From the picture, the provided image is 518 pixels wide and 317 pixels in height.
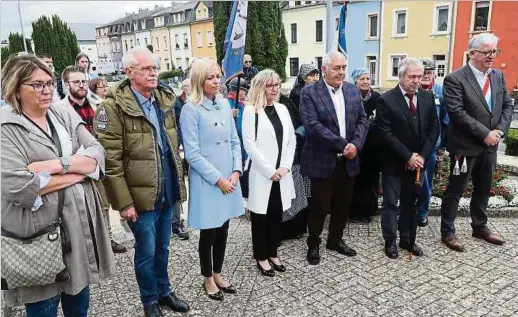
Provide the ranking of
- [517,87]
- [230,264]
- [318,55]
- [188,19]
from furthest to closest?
[188,19]
[318,55]
[517,87]
[230,264]

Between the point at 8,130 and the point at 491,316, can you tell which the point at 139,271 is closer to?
the point at 8,130

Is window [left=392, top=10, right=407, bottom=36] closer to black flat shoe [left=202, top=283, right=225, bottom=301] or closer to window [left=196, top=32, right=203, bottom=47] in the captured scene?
window [left=196, top=32, right=203, bottom=47]

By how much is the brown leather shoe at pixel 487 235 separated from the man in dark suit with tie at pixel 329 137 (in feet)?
5.40

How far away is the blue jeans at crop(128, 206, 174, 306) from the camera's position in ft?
9.61

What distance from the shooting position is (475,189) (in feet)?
14.7

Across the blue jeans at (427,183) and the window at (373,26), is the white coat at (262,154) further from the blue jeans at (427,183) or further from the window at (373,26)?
the window at (373,26)

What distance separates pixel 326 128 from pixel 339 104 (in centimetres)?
31

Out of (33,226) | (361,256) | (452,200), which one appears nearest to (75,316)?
(33,226)

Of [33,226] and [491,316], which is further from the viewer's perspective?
[491,316]

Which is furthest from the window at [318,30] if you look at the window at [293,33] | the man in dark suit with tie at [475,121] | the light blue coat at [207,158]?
the light blue coat at [207,158]

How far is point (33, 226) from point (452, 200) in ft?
13.2

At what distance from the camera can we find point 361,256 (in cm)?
417

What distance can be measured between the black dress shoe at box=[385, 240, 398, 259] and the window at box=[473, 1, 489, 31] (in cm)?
2634

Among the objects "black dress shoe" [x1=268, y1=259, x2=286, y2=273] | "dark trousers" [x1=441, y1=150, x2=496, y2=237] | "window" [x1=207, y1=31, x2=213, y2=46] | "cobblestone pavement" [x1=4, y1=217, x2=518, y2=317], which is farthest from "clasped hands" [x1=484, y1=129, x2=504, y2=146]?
"window" [x1=207, y1=31, x2=213, y2=46]
